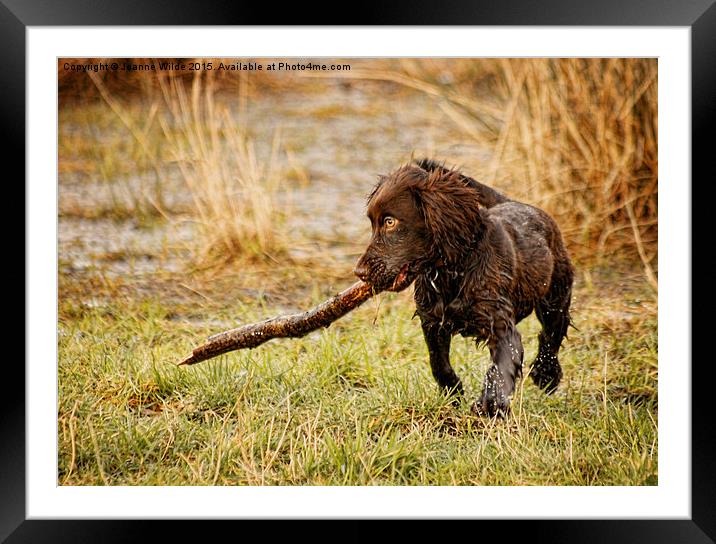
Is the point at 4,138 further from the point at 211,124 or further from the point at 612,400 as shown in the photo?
the point at 612,400

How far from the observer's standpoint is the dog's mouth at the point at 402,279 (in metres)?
4.40

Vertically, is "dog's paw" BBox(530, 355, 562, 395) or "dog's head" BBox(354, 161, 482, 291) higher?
"dog's head" BBox(354, 161, 482, 291)

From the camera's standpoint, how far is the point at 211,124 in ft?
21.1

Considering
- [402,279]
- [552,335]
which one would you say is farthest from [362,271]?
[552,335]

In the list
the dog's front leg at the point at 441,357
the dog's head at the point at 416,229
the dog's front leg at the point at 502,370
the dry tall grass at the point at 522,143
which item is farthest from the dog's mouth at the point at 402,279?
the dry tall grass at the point at 522,143

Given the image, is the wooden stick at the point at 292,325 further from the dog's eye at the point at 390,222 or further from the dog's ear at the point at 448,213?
the dog's ear at the point at 448,213

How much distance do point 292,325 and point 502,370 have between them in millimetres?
1194

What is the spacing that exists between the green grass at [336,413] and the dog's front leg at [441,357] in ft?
0.32

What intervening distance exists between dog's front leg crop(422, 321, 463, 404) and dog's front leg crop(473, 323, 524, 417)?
332 millimetres

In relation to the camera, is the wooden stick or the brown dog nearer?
the brown dog

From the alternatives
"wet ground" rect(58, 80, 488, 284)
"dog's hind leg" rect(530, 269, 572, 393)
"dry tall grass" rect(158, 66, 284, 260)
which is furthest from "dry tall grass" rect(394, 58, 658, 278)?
"dry tall grass" rect(158, 66, 284, 260)

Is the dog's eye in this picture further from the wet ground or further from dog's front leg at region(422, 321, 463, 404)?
the wet ground

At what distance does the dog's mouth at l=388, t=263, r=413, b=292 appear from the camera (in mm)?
4402

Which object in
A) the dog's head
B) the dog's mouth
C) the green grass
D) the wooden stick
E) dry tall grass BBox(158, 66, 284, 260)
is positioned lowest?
the green grass
